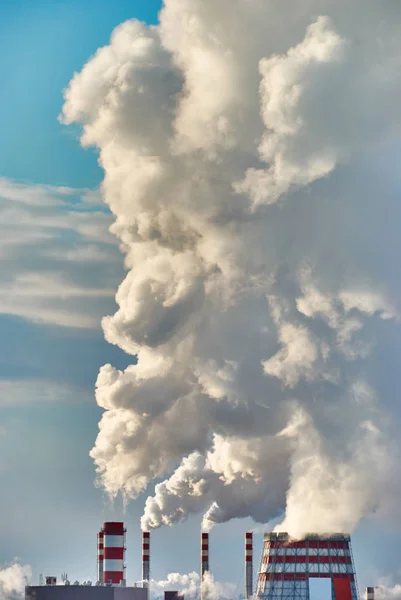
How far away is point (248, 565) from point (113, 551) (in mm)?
16207

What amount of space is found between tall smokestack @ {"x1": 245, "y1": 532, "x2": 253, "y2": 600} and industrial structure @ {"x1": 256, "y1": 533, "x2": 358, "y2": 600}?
6.44m

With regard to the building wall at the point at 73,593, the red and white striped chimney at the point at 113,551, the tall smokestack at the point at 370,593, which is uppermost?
the red and white striped chimney at the point at 113,551

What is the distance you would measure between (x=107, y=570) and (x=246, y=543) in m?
18.2

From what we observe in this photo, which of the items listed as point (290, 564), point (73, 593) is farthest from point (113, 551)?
point (73, 593)

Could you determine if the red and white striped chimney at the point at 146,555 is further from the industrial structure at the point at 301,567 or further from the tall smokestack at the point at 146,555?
the industrial structure at the point at 301,567

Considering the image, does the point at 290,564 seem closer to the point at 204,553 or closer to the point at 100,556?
the point at 204,553

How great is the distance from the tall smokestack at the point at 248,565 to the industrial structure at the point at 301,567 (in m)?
6.44

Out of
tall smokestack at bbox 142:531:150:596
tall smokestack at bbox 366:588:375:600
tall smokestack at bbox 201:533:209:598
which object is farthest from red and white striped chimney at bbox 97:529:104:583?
tall smokestack at bbox 366:588:375:600

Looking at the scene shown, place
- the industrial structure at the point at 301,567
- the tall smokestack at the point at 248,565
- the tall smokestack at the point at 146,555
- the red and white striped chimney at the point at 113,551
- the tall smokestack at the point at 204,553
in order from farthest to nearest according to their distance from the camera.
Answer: the tall smokestack at the point at 204,553 → the tall smokestack at the point at 248,565 → the tall smokestack at the point at 146,555 → the industrial structure at the point at 301,567 → the red and white striped chimney at the point at 113,551

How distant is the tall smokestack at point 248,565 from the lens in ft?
459

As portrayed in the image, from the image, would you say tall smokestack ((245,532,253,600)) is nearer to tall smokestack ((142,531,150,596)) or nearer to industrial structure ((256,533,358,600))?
industrial structure ((256,533,358,600))

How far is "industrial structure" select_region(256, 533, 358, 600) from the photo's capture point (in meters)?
131

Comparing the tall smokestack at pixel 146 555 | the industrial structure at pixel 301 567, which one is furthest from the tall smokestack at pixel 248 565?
the tall smokestack at pixel 146 555

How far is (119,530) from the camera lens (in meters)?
133
